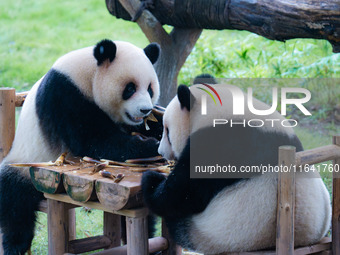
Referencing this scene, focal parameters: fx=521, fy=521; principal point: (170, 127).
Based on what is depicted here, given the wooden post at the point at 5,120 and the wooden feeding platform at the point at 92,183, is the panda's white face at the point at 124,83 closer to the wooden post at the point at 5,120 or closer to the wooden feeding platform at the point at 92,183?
the wooden feeding platform at the point at 92,183

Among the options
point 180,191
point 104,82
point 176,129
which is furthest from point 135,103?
point 180,191

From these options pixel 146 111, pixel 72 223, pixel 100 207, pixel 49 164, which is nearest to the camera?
pixel 100 207

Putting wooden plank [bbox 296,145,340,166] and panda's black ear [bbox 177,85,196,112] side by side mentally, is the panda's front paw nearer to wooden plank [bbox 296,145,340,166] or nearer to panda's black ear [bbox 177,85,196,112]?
panda's black ear [bbox 177,85,196,112]

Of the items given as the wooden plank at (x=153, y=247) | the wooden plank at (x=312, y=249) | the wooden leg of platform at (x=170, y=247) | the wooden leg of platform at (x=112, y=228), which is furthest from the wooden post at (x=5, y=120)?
the wooden plank at (x=312, y=249)

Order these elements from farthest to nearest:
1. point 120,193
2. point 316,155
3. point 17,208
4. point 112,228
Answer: point 112,228
point 17,208
point 120,193
point 316,155

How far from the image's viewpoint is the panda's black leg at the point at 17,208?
12.5 feet

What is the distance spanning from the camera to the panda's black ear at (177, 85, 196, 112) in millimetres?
2973

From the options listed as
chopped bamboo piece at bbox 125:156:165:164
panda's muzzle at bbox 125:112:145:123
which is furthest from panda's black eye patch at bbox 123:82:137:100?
chopped bamboo piece at bbox 125:156:165:164

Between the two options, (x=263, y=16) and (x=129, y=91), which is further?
(x=263, y=16)

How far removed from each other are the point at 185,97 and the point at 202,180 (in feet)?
1.62

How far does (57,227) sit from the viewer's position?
344 cm

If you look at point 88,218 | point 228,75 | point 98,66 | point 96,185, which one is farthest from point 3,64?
point 96,185

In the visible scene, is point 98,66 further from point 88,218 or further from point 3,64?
point 3,64

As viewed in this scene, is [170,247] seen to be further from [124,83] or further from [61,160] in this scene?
[124,83]
